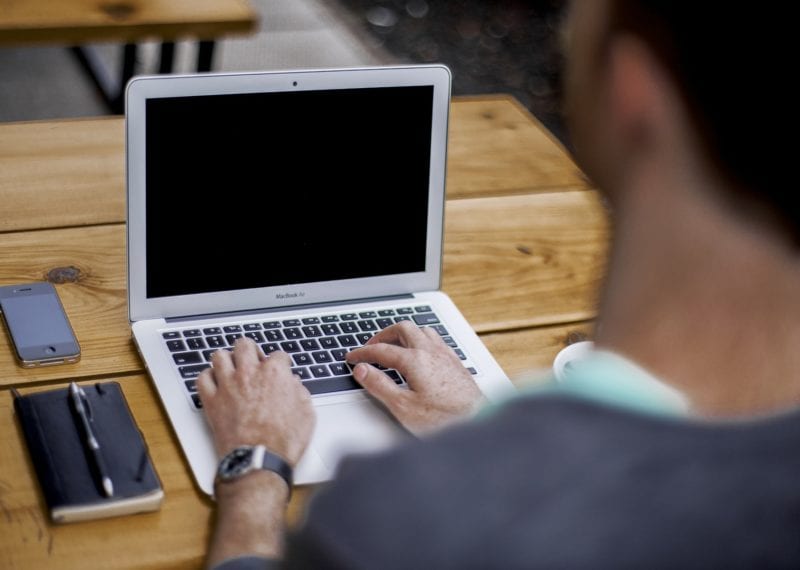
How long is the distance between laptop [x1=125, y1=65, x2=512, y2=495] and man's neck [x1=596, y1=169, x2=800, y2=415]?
586mm

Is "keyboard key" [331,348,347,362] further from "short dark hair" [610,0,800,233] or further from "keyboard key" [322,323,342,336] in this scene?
"short dark hair" [610,0,800,233]

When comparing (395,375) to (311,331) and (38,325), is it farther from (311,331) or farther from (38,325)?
(38,325)

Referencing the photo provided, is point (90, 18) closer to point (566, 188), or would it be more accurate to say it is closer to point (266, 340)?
point (566, 188)

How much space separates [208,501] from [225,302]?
30 centimetres

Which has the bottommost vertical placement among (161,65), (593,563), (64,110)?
(64,110)

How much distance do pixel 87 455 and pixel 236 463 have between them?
0.44 feet

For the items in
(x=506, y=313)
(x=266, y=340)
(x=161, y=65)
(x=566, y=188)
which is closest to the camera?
(x=266, y=340)

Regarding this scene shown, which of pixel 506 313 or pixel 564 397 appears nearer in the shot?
pixel 564 397

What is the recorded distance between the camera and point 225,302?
1277 mm

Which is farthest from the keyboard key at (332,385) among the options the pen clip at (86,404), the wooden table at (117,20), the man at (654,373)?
the wooden table at (117,20)

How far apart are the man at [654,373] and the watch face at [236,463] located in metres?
0.50

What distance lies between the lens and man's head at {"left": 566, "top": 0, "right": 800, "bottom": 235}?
47 centimetres

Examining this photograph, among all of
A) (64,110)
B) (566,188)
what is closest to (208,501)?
(566,188)

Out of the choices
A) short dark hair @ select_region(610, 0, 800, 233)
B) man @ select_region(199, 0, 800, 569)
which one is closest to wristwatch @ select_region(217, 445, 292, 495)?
man @ select_region(199, 0, 800, 569)
